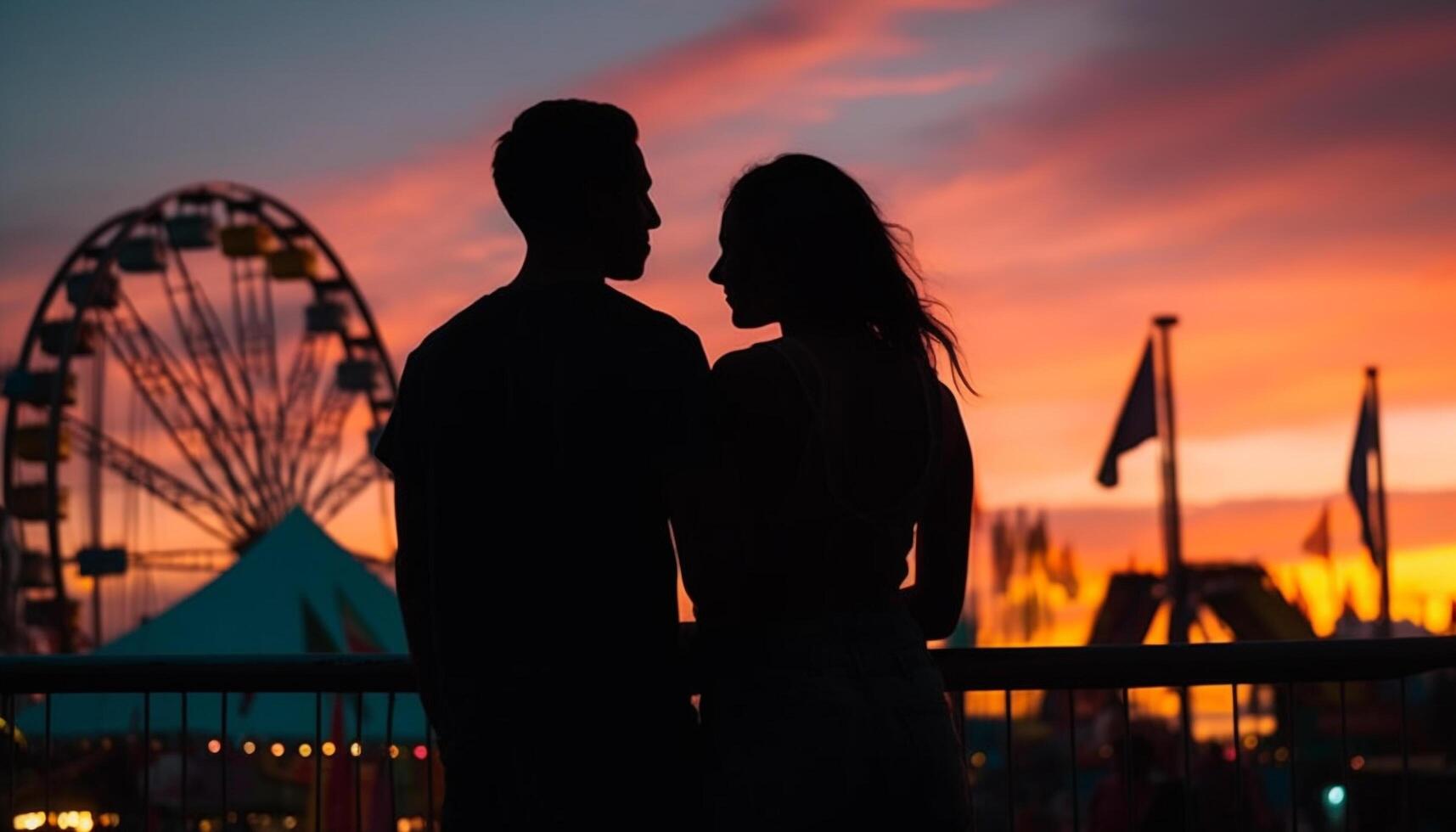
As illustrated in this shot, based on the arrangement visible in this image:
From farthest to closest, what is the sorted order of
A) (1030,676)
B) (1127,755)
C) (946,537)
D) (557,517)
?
(1030,676)
(1127,755)
(946,537)
(557,517)

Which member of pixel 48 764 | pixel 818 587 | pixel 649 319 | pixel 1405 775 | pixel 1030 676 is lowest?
pixel 1405 775

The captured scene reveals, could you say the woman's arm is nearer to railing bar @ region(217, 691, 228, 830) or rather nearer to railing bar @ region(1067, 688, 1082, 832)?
railing bar @ region(1067, 688, 1082, 832)

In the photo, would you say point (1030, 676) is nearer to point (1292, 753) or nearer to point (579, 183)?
point (1292, 753)

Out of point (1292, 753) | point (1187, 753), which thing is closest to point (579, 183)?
point (1187, 753)

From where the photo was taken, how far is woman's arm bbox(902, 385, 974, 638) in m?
3.13

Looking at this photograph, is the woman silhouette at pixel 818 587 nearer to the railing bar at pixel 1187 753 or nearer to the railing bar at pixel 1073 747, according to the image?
the railing bar at pixel 1073 747

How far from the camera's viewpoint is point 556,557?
2.89 m

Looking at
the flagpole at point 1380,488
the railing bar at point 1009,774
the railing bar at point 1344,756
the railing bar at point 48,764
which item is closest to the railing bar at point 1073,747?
the railing bar at point 1009,774

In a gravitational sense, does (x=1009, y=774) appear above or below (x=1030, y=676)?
below

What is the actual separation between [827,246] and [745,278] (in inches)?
4.8

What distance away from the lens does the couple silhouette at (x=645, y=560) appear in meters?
2.89

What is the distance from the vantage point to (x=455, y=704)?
295cm

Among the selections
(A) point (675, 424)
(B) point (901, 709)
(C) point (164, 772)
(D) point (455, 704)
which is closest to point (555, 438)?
(A) point (675, 424)

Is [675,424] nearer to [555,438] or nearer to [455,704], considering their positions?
[555,438]
